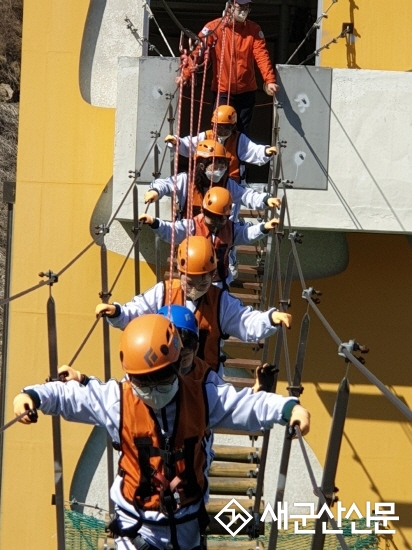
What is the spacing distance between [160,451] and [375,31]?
197 inches

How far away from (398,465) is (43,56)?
3.81 meters

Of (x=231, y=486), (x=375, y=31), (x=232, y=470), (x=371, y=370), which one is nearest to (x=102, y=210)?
(x=371, y=370)

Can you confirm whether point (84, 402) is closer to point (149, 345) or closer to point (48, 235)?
point (149, 345)

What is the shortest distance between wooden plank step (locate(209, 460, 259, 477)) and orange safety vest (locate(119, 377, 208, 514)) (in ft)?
6.18

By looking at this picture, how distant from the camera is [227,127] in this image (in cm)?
660

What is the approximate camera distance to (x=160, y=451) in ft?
10.1

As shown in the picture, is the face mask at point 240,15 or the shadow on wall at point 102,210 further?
the shadow on wall at point 102,210

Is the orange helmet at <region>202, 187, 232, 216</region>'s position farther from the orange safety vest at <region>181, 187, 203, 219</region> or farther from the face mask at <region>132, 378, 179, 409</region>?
the face mask at <region>132, 378, 179, 409</region>

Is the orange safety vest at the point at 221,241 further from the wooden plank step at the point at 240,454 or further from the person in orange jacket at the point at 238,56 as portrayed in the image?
the person in orange jacket at the point at 238,56

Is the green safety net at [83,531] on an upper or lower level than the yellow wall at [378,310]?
lower

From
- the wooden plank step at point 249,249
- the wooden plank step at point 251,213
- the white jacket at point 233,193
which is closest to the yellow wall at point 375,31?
the wooden plank step at point 251,213

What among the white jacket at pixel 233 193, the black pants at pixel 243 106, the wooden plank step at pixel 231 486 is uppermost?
the black pants at pixel 243 106

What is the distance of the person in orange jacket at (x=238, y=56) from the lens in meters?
7.05

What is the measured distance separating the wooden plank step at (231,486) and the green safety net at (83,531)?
198 centimetres
